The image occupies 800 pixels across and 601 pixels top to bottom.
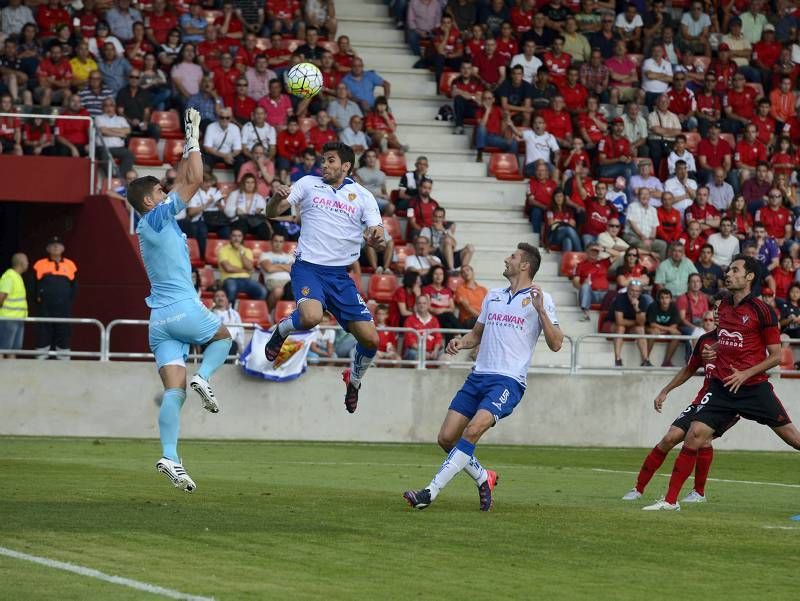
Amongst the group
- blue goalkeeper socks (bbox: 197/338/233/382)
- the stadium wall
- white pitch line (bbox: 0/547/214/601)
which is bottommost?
the stadium wall

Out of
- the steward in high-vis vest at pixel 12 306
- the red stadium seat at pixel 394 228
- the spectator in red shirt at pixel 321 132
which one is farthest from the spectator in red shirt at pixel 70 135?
the red stadium seat at pixel 394 228

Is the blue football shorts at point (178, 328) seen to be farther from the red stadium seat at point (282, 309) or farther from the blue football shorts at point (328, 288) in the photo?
the red stadium seat at point (282, 309)

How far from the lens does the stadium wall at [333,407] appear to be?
70.7ft

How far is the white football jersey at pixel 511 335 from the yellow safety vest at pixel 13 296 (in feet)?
37.8

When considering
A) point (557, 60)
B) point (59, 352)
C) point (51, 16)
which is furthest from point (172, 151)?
point (557, 60)

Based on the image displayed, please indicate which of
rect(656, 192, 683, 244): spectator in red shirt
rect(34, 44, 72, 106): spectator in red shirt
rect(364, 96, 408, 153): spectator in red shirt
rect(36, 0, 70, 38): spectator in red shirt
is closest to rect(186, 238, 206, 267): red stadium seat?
rect(34, 44, 72, 106): spectator in red shirt

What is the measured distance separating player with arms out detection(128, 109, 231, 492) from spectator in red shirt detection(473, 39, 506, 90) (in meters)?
18.0

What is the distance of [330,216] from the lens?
13.3 m

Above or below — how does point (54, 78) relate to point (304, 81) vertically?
below

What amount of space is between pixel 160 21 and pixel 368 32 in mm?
5029

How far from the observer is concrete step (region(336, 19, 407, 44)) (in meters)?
30.2

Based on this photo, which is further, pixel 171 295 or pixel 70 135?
pixel 70 135

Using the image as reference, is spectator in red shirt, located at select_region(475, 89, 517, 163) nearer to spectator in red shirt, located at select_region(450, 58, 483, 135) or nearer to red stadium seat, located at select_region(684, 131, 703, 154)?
spectator in red shirt, located at select_region(450, 58, 483, 135)

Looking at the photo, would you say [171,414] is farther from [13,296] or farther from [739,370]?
[13,296]
